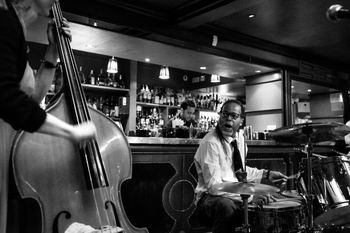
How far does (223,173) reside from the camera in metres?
2.51

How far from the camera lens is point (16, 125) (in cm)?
82

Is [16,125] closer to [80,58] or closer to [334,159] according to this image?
[334,159]

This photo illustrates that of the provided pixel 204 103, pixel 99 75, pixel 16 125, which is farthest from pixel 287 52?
pixel 16 125

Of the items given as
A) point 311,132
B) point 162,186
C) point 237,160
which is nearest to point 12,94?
point 237,160

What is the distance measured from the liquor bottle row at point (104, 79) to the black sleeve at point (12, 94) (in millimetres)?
4998

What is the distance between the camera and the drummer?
7.11 feet

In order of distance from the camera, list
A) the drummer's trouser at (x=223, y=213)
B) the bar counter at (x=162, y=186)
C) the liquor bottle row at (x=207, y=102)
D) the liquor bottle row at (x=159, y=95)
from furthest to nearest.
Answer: the liquor bottle row at (x=207, y=102), the liquor bottle row at (x=159, y=95), the bar counter at (x=162, y=186), the drummer's trouser at (x=223, y=213)

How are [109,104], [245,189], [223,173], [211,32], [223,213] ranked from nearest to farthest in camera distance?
1. [245,189]
2. [223,213]
3. [223,173]
4. [211,32]
5. [109,104]

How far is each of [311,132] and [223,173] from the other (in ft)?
2.46

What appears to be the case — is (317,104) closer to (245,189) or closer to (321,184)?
(321,184)

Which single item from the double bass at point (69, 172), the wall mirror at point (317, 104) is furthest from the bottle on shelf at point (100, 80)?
the double bass at point (69, 172)

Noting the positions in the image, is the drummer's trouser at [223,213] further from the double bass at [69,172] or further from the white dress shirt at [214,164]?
the double bass at [69,172]

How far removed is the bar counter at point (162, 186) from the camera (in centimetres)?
306

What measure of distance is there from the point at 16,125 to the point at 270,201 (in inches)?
69.9
